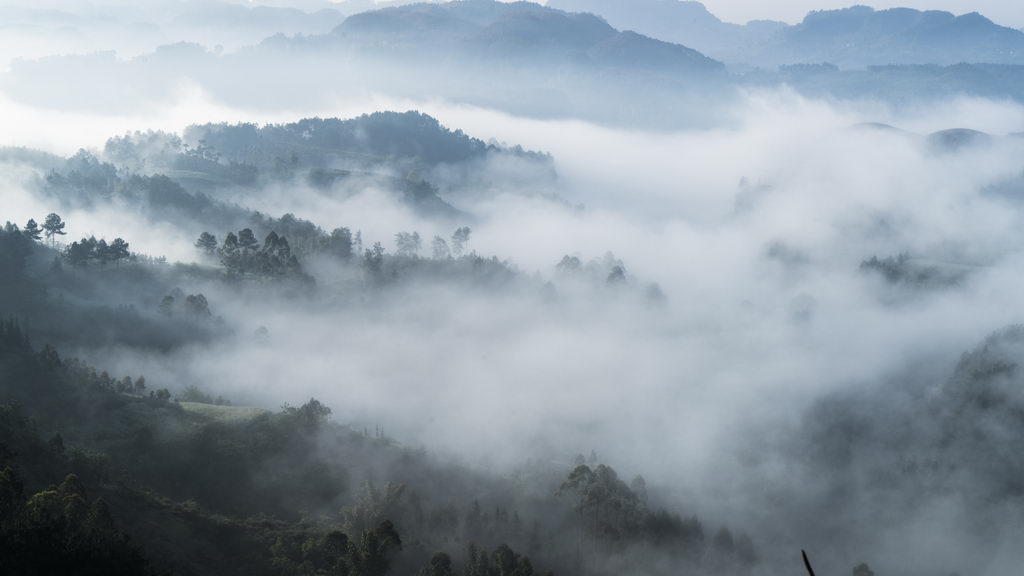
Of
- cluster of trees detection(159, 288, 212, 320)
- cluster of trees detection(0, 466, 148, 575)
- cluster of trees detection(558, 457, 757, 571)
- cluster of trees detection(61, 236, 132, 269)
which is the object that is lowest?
cluster of trees detection(0, 466, 148, 575)

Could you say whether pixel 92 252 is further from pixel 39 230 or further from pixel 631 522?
pixel 631 522

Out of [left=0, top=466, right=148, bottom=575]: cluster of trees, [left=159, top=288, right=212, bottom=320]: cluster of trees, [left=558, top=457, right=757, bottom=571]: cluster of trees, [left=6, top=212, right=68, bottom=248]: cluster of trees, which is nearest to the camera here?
[left=0, top=466, right=148, bottom=575]: cluster of trees

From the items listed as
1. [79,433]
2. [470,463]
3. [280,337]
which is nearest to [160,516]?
[79,433]

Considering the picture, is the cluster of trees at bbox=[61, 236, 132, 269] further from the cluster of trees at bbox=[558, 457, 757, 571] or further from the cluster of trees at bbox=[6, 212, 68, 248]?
the cluster of trees at bbox=[558, 457, 757, 571]

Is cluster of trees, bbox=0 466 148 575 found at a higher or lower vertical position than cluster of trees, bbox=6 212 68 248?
lower

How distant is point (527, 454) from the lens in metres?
162

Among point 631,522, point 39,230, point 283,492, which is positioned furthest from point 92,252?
point 631,522

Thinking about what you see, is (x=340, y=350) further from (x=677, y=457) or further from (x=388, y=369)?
(x=677, y=457)

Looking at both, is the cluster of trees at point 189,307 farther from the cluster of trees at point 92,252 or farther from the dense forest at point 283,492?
the dense forest at point 283,492

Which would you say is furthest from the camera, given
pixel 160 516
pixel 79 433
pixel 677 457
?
pixel 677 457

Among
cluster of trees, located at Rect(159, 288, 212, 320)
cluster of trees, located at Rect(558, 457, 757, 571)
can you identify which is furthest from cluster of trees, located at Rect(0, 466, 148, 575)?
cluster of trees, located at Rect(159, 288, 212, 320)

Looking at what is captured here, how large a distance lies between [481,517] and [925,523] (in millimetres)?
111605

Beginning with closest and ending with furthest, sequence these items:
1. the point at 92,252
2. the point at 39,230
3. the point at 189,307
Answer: the point at 189,307
the point at 92,252
the point at 39,230

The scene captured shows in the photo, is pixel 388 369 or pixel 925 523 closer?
pixel 925 523
